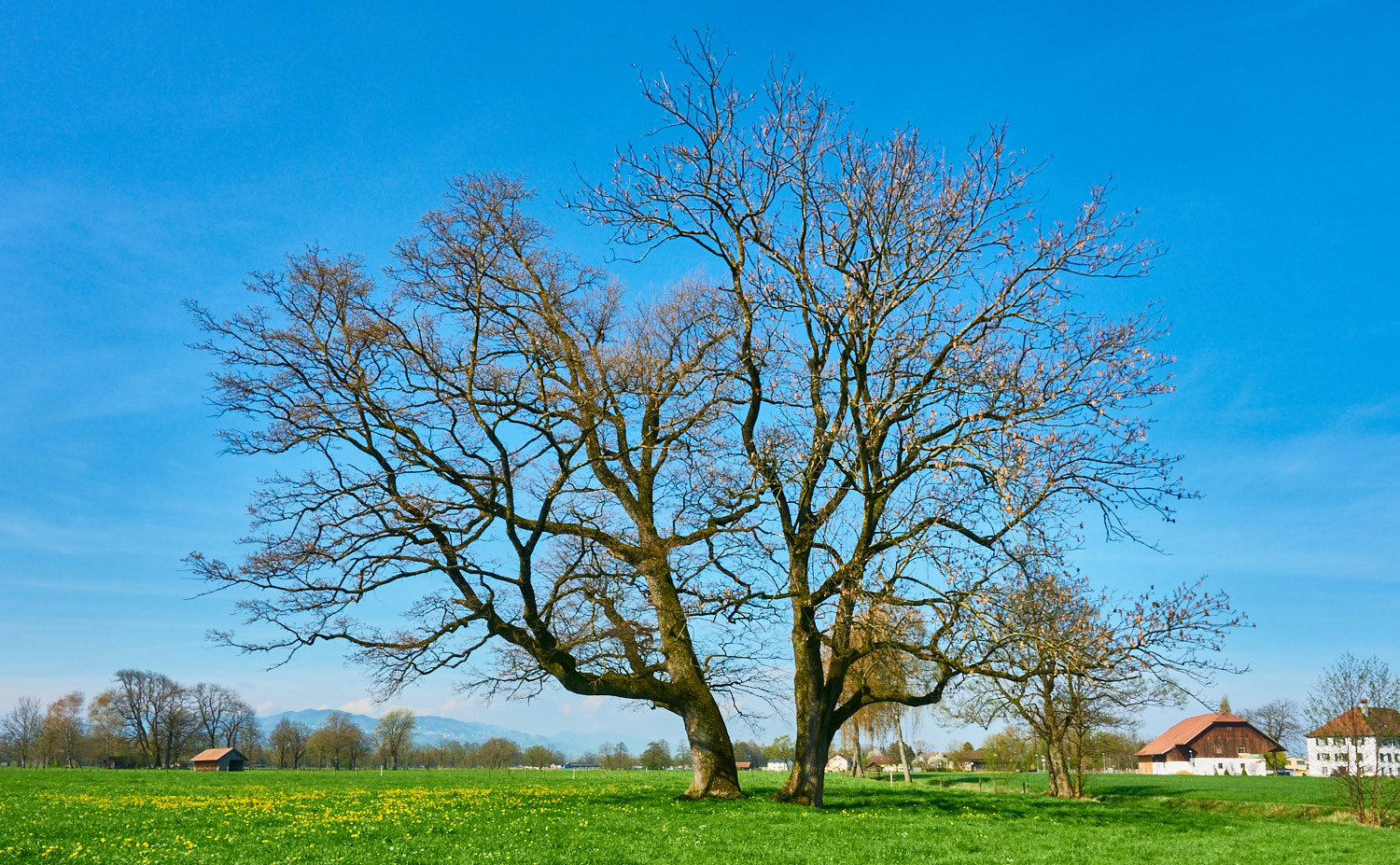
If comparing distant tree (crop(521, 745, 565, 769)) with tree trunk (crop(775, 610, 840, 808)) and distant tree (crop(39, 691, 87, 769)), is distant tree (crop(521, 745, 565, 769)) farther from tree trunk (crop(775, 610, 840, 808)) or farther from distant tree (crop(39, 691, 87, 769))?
tree trunk (crop(775, 610, 840, 808))

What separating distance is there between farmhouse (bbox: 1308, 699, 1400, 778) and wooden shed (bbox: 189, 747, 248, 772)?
87.2 meters

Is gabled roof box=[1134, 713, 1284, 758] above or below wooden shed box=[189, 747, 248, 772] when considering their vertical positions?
below

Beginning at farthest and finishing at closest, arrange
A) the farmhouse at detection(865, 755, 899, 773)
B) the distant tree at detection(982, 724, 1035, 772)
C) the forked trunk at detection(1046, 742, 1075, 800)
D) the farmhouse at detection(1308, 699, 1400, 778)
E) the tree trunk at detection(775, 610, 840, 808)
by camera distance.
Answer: the farmhouse at detection(865, 755, 899, 773)
the distant tree at detection(982, 724, 1035, 772)
the forked trunk at detection(1046, 742, 1075, 800)
the farmhouse at detection(1308, 699, 1400, 778)
the tree trunk at detection(775, 610, 840, 808)

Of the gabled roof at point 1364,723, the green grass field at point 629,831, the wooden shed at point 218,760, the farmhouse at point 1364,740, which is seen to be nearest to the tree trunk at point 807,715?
the green grass field at point 629,831

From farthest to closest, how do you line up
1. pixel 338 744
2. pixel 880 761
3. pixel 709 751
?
1. pixel 338 744
2. pixel 880 761
3. pixel 709 751

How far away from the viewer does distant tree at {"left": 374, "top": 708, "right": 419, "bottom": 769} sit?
113 meters

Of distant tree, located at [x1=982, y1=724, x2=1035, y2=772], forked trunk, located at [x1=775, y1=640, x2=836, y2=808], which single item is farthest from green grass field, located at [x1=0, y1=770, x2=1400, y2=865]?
distant tree, located at [x1=982, y1=724, x2=1035, y2=772]

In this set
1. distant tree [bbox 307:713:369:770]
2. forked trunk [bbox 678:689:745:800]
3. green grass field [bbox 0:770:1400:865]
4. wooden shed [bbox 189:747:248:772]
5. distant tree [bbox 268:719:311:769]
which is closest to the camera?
green grass field [bbox 0:770:1400:865]

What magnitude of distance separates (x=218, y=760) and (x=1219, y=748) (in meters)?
112

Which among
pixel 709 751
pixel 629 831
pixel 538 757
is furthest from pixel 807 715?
pixel 538 757

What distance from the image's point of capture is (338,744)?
112 metres

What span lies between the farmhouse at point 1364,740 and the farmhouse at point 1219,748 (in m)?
76.6

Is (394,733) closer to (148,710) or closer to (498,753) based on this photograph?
(498,753)

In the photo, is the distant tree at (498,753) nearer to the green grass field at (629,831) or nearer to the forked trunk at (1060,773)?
the forked trunk at (1060,773)
